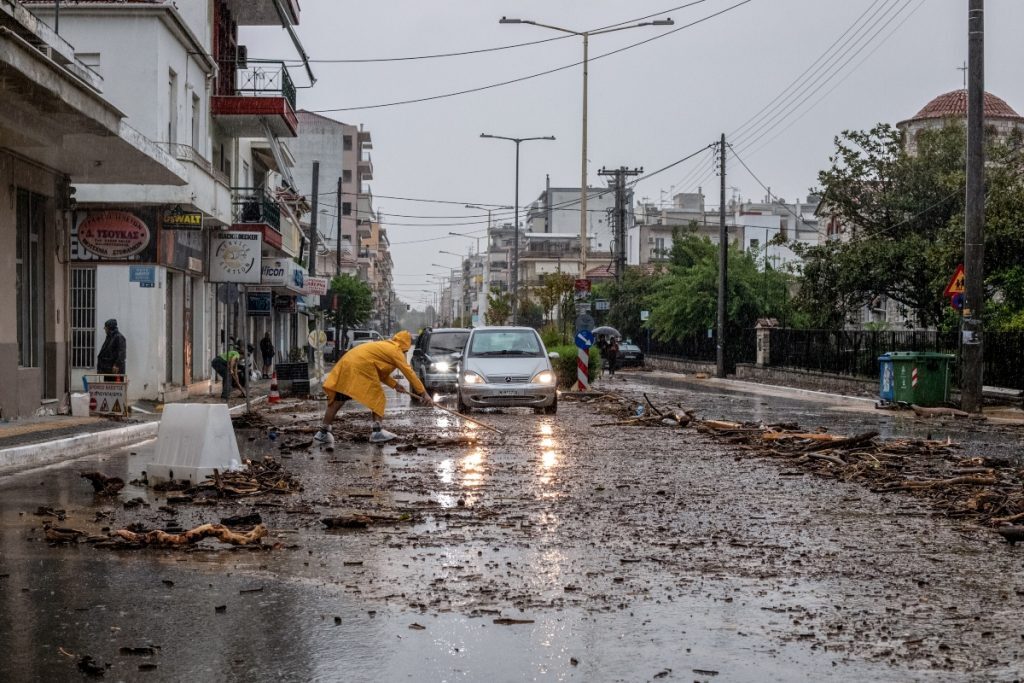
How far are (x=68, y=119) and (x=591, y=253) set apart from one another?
113512mm

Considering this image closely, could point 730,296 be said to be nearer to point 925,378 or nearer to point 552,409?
point 925,378

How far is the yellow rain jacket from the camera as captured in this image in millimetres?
16266

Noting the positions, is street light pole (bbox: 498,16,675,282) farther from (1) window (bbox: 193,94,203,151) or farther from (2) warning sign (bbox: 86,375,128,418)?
(2) warning sign (bbox: 86,375,128,418)

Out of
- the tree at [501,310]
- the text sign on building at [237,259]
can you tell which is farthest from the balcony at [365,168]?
the text sign on building at [237,259]

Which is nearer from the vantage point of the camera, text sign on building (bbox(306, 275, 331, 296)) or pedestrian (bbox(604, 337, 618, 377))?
pedestrian (bbox(604, 337, 618, 377))

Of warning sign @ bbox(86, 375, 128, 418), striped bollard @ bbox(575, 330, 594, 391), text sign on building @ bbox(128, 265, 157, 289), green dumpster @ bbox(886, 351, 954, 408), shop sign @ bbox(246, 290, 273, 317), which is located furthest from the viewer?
shop sign @ bbox(246, 290, 273, 317)

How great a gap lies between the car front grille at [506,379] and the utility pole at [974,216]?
912 centimetres

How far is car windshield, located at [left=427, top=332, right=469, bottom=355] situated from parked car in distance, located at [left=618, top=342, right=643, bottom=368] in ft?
93.6

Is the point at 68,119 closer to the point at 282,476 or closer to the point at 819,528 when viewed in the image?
the point at 282,476

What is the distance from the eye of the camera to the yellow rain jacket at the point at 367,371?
53.4ft

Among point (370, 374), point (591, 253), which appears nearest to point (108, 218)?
point (370, 374)

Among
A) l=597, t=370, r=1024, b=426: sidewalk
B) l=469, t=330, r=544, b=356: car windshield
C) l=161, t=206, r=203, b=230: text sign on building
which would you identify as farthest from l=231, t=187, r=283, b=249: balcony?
l=469, t=330, r=544, b=356: car windshield

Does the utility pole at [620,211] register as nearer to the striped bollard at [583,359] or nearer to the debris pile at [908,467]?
the striped bollard at [583,359]

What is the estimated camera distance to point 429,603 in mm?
6316
